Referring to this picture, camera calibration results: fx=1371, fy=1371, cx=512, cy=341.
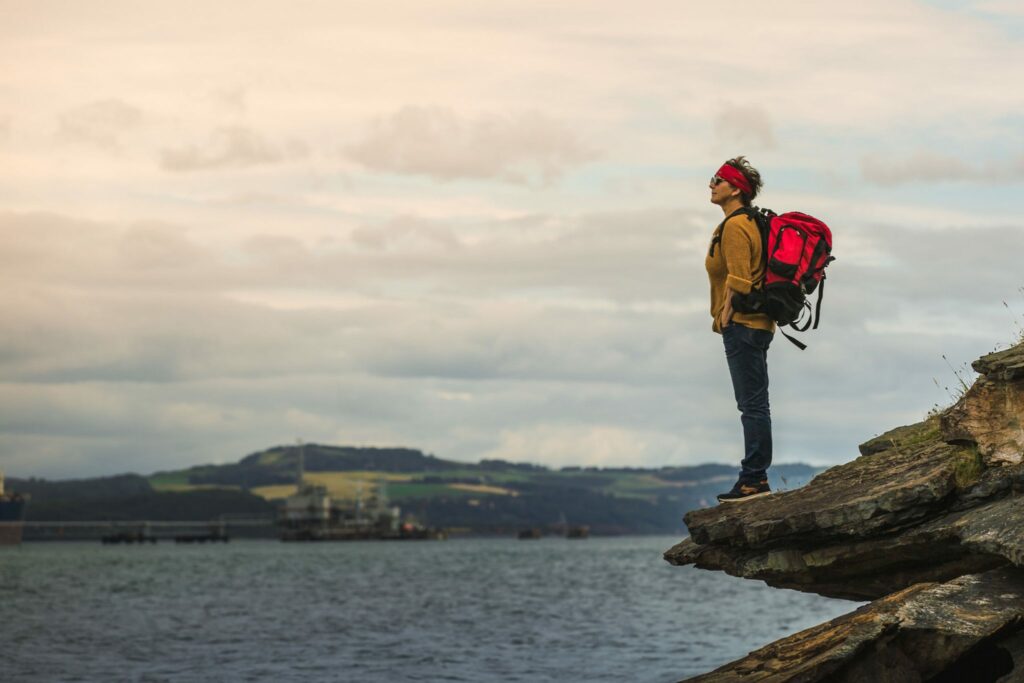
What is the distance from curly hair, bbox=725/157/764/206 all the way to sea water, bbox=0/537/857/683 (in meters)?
17.9

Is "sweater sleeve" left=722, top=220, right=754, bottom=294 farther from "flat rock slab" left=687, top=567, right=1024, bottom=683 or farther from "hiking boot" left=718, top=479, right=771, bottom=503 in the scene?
"flat rock slab" left=687, top=567, right=1024, bottom=683

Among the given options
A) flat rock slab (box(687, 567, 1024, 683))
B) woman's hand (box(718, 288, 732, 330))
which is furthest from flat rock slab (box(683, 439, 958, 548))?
woman's hand (box(718, 288, 732, 330))

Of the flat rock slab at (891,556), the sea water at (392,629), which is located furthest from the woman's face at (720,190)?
the sea water at (392,629)

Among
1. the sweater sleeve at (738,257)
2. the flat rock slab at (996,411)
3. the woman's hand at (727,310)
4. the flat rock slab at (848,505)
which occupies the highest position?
the sweater sleeve at (738,257)

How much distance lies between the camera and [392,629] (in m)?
49.3

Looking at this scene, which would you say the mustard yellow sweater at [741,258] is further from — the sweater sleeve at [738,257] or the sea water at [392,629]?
the sea water at [392,629]

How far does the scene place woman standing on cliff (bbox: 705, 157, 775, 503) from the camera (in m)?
15.2

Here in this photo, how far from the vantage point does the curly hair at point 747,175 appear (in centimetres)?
1555

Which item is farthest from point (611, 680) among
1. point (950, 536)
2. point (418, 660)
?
point (950, 536)

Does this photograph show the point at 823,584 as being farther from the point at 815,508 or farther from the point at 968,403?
the point at 968,403

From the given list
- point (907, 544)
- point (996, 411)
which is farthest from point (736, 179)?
point (907, 544)

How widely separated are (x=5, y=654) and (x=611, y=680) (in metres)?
20.1

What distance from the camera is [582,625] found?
51062 mm

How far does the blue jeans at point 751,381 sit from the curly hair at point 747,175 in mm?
1505
